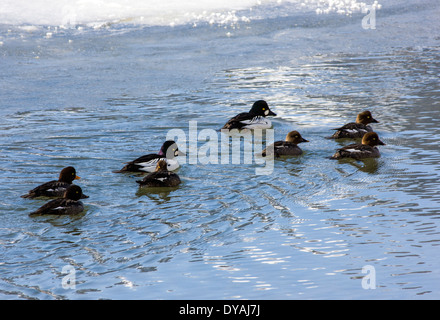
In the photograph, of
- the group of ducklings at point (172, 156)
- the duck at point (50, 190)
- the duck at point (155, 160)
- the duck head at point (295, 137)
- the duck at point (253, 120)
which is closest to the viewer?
the group of ducklings at point (172, 156)

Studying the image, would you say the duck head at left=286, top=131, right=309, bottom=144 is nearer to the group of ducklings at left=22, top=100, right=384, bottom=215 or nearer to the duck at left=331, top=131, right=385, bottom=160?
the group of ducklings at left=22, top=100, right=384, bottom=215

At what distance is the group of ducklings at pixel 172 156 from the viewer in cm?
693

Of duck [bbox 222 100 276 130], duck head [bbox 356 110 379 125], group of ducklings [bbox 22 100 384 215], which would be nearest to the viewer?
group of ducklings [bbox 22 100 384 215]

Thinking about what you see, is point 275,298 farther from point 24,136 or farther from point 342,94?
point 342,94

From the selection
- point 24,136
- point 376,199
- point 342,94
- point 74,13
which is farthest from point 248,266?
point 74,13

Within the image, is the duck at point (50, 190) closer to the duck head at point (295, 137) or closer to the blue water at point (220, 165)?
the blue water at point (220, 165)

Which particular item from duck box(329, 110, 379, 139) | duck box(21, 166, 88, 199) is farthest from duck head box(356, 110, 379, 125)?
duck box(21, 166, 88, 199)

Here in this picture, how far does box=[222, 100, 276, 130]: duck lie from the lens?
10.1 metres

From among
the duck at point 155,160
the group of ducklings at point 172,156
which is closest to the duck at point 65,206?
the group of ducklings at point 172,156

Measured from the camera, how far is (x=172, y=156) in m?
8.73

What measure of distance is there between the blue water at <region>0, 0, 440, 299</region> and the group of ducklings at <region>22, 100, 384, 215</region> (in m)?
0.14

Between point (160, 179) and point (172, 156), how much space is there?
3.49 ft

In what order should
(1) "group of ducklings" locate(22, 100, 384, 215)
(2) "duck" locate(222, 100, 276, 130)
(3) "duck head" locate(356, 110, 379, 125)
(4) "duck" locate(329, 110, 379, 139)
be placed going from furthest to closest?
(2) "duck" locate(222, 100, 276, 130)
(3) "duck head" locate(356, 110, 379, 125)
(4) "duck" locate(329, 110, 379, 139)
(1) "group of ducklings" locate(22, 100, 384, 215)

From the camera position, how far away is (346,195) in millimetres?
7000
